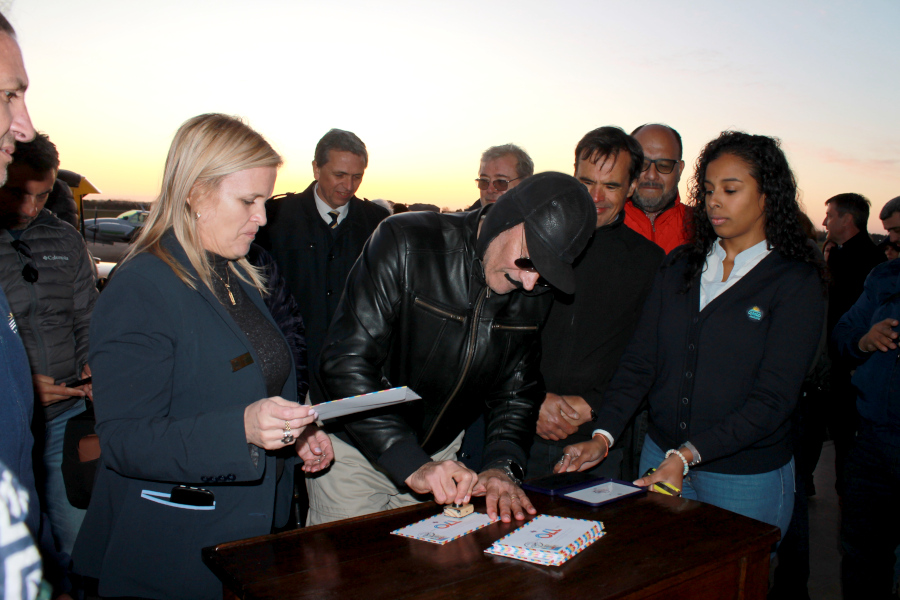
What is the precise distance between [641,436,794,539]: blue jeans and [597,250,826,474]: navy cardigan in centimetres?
3

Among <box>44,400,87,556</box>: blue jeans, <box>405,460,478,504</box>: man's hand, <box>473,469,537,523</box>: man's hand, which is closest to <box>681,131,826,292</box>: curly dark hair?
<box>473,469,537,523</box>: man's hand

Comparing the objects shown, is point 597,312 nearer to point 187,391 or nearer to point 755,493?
point 755,493

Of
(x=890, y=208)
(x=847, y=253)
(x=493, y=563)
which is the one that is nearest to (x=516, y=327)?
(x=493, y=563)

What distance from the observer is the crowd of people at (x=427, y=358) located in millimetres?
1443

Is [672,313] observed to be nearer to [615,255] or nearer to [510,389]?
[615,255]

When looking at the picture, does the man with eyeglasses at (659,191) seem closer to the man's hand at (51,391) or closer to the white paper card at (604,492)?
the white paper card at (604,492)

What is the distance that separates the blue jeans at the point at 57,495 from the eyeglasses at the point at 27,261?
619 millimetres

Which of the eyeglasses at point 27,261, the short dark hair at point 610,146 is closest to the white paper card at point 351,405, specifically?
the short dark hair at point 610,146

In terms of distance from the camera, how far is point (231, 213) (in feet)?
5.71

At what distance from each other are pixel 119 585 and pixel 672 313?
1925mm

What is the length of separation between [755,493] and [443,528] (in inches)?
44.9

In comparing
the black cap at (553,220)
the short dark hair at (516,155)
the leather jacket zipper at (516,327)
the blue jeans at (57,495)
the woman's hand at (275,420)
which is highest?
the short dark hair at (516,155)

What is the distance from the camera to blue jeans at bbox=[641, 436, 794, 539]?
2.07m

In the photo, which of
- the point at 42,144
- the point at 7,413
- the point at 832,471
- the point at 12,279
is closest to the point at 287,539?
the point at 7,413
